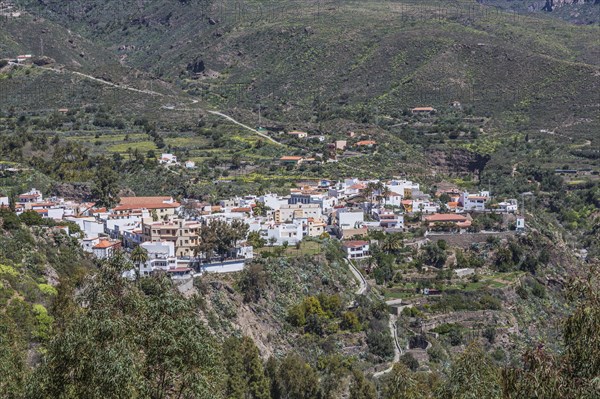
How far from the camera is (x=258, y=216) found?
2023 inches

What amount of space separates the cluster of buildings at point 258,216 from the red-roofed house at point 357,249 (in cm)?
5

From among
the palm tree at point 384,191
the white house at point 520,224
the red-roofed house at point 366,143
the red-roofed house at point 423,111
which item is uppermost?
the palm tree at point 384,191

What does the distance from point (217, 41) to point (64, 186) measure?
78.9 meters

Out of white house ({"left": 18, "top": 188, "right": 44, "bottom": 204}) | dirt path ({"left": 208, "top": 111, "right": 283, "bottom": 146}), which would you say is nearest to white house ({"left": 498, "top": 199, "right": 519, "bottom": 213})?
dirt path ({"left": 208, "top": 111, "right": 283, "bottom": 146})

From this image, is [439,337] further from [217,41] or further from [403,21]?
[217,41]

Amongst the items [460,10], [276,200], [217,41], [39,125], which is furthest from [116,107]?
[460,10]

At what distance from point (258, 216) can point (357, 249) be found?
6223mm

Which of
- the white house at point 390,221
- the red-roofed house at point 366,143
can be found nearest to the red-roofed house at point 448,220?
the white house at point 390,221

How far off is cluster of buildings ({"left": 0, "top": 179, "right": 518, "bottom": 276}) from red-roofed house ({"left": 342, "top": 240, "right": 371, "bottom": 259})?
2.0 inches

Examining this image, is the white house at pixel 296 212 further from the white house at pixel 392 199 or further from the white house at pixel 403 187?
the white house at pixel 403 187

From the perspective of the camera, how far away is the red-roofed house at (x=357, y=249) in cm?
4797

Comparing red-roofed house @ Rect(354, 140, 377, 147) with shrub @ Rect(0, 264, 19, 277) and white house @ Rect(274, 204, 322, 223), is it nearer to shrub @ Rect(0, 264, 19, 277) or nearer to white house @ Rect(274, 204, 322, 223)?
white house @ Rect(274, 204, 322, 223)

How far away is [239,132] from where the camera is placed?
83438mm

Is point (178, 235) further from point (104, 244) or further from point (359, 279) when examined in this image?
point (359, 279)
